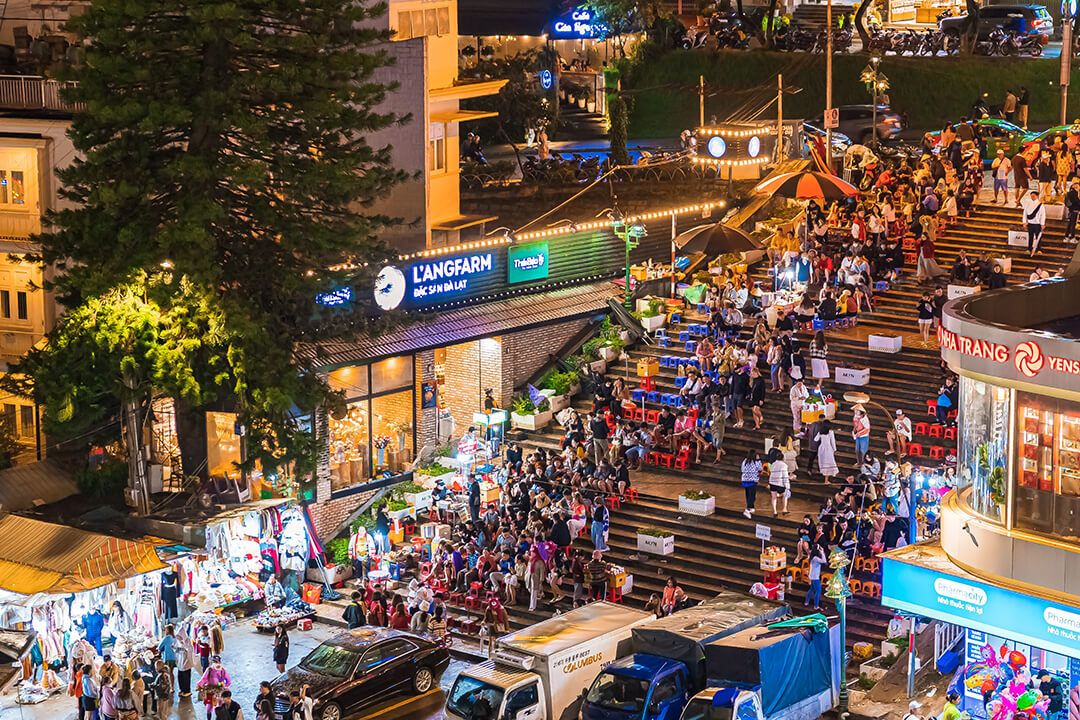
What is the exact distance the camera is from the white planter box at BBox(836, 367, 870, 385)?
121 feet

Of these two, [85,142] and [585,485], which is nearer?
[85,142]

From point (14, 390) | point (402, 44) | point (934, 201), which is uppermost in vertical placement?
point (402, 44)

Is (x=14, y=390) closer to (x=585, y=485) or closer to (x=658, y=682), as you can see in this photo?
(x=585, y=485)

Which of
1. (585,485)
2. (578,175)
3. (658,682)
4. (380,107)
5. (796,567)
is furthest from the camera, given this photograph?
(578,175)

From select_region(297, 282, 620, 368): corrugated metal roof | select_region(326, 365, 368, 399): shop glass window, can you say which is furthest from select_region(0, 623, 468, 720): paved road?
select_region(326, 365, 368, 399): shop glass window

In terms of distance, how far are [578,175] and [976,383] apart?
1181 inches

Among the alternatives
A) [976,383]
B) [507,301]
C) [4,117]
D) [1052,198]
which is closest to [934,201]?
[1052,198]

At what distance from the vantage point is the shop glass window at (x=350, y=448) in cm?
3744

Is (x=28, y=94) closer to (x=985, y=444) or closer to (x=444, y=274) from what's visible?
(x=444, y=274)

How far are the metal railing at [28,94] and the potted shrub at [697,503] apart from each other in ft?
55.8

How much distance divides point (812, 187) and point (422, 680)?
62.1ft

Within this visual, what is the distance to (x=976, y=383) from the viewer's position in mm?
25844

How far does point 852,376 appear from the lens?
36906mm

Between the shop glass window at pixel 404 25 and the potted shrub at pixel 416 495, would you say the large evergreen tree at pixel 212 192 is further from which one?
the shop glass window at pixel 404 25
